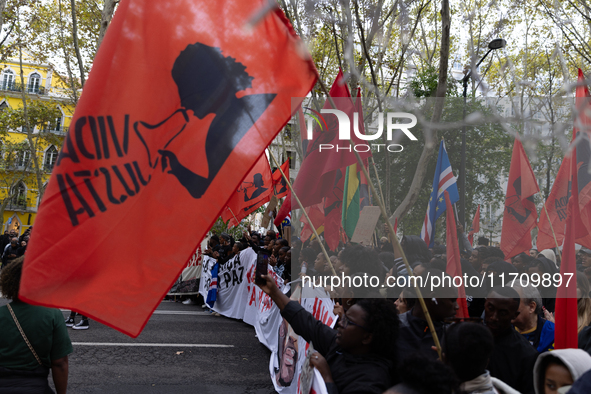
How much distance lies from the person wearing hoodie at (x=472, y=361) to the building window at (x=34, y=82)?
43.3 m

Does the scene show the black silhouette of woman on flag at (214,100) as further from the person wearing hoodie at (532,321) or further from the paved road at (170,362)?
the paved road at (170,362)

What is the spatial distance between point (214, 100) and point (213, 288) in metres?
8.60

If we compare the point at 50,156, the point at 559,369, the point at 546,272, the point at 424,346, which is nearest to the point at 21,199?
the point at 50,156

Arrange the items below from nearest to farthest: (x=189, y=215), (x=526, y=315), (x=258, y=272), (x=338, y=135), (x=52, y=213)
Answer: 1. (x=52, y=213)
2. (x=189, y=215)
3. (x=258, y=272)
4. (x=526, y=315)
5. (x=338, y=135)

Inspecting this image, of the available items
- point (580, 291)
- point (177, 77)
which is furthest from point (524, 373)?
point (177, 77)

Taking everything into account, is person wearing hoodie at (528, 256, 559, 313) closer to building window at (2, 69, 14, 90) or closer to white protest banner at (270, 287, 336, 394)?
white protest banner at (270, 287, 336, 394)

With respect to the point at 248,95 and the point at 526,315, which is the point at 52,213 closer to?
the point at 248,95

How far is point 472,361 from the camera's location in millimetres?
2285

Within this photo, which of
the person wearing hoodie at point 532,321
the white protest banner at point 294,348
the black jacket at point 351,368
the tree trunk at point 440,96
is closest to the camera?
the black jacket at point 351,368

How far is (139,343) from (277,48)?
18.6 feet

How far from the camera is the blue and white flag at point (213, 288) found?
35.4 feet

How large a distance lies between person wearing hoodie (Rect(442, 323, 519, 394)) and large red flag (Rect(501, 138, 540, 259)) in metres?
5.38

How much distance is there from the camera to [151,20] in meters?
2.68

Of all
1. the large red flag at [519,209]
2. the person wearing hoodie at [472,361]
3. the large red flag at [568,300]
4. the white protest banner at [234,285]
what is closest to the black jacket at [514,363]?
the large red flag at [568,300]
